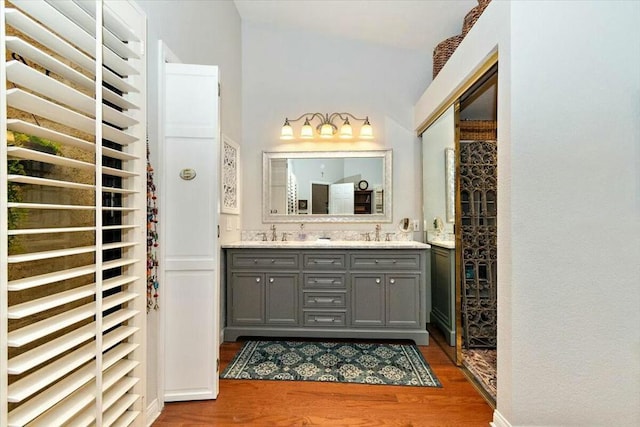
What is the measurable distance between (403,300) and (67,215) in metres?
2.65

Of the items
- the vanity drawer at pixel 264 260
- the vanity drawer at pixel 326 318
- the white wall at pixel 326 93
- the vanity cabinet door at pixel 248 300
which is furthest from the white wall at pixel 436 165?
the vanity cabinet door at pixel 248 300

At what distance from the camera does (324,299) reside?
3283mm

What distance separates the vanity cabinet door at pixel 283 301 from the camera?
3.29 metres

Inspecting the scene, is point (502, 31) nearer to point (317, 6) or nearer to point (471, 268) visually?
point (471, 268)

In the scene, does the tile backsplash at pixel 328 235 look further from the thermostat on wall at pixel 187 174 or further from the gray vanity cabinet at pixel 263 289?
the thermostat on wall at pixel 187 174

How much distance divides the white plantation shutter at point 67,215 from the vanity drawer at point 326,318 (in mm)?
1727

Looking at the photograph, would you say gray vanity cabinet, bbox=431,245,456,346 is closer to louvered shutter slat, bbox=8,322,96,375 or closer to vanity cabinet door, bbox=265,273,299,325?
vanity cabinet door, bbox=265,273,299,325

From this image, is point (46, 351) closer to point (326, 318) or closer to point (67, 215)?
point (67, 215)

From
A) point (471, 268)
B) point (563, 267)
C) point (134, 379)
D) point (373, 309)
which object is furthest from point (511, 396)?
point (134, 379)

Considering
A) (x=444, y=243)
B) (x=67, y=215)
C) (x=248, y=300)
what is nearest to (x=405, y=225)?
(x=444, y=243)

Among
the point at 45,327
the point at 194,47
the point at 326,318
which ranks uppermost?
the point at 194,47

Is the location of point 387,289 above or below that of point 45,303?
below

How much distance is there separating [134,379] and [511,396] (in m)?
1.88

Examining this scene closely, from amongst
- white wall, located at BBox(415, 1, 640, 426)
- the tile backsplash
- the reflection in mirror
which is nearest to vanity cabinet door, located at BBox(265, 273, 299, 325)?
the tile backsplash
